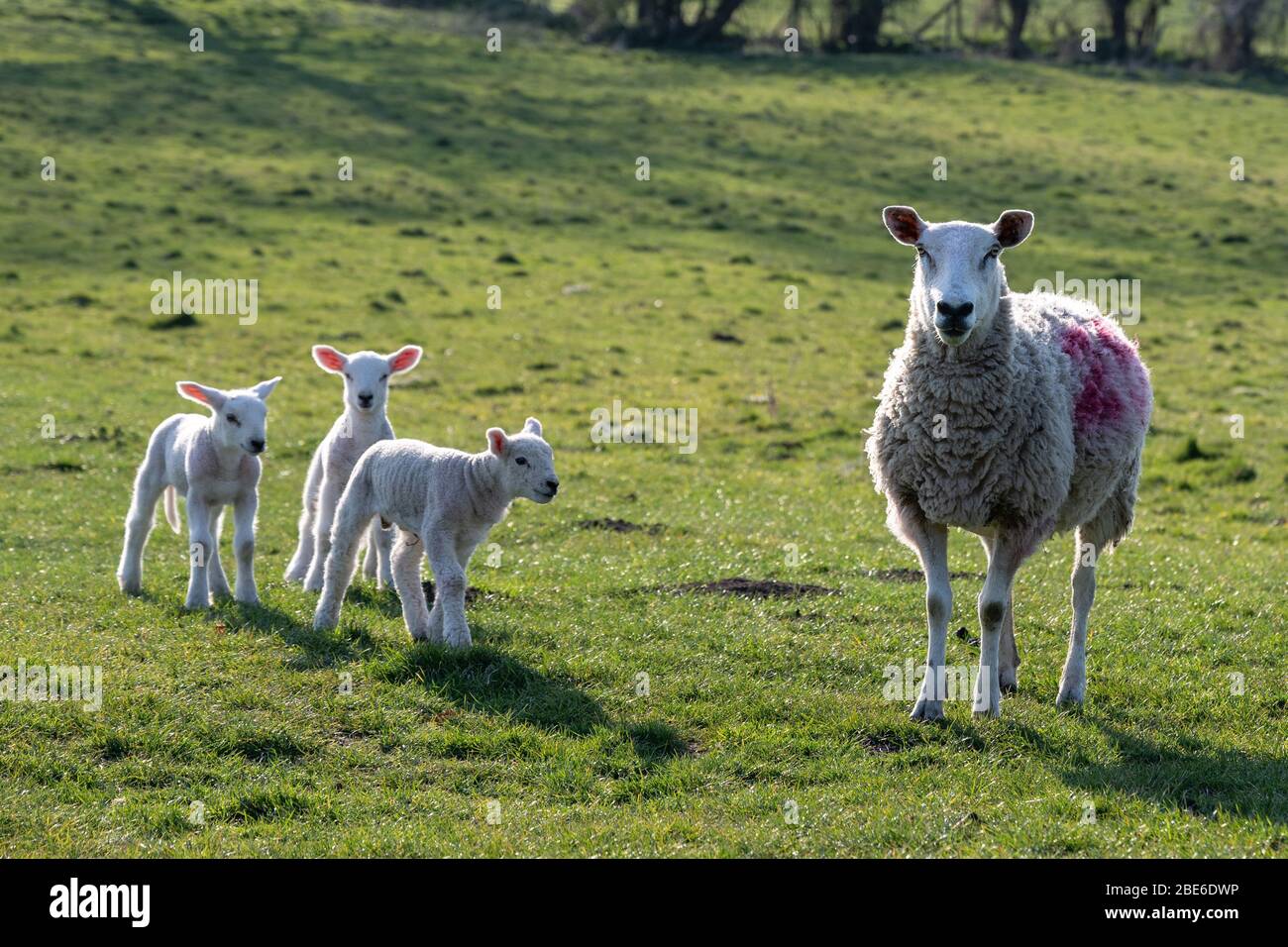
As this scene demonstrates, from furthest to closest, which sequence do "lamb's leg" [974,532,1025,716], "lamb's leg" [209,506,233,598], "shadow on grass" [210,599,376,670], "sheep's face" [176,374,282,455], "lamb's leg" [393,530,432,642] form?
"lamb's leg" [209,506,233,598]
"sheep's face" [176,374,282,455]
"lamb's leg" [393,530,432,642]
"shadow on grass" [210,599,376,670]
"lamb's leg" [974,532,1025,716]

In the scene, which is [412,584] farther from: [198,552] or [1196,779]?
[1196,779]

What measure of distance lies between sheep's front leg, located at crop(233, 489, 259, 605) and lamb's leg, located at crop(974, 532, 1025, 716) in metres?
5.18

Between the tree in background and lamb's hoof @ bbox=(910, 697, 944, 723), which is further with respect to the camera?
the tree in background

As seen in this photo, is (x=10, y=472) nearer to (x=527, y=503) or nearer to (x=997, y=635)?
(x=527, y=503)

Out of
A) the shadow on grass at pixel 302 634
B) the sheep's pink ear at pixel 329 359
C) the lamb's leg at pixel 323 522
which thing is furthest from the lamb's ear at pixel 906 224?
the lamb's leg at pixel 323 522

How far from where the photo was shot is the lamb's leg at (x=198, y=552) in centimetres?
1035

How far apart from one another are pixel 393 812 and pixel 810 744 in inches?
90.0

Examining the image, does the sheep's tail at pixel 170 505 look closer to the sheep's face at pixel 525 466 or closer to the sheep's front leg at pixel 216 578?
the sheep's front leg at pixel 216 578

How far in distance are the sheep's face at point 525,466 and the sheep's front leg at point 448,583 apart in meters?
0.53

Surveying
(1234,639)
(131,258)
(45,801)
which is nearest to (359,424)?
(45,801)

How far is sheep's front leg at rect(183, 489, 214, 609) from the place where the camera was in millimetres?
10352

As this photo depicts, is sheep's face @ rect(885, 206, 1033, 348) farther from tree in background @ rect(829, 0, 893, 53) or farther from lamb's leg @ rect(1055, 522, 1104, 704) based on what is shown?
tree in background @ rect(829, 0, 893, 53)

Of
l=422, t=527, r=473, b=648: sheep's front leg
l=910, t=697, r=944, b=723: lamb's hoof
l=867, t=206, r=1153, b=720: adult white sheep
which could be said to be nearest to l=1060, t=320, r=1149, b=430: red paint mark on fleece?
l=867, t=206, r=1153, b=720: adult white sheep

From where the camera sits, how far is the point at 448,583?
9.16 meters
